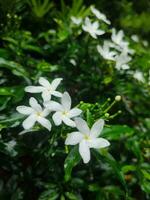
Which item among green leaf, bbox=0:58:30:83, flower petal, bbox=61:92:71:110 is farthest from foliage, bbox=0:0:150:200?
flower petal, bbox=61:92:71:110

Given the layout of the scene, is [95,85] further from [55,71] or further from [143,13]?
[143,13]

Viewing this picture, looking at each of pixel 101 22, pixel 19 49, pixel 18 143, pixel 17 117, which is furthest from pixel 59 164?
pixel 101 22

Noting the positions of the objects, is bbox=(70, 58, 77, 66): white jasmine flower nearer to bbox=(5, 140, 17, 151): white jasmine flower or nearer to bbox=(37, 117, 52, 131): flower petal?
bbox=(5, 140, 17, 151): white jasmine flower

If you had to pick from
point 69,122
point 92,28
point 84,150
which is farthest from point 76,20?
point 84,150

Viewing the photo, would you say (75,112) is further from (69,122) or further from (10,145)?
(10,145)

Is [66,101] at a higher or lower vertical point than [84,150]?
higher

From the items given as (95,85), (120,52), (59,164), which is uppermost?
(120,52)
